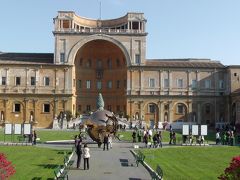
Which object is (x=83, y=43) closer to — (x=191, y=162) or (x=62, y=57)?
(x=62, y=57)

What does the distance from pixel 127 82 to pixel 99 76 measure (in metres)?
7.64

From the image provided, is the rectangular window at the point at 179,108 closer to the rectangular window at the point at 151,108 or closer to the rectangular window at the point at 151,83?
the rectangular window at the point at 151,108

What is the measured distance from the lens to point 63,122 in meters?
69.1

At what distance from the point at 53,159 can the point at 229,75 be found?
5288cm

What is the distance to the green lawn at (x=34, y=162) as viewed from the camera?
817 inches

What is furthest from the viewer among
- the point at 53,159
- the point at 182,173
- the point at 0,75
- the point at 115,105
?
the point at 115,105

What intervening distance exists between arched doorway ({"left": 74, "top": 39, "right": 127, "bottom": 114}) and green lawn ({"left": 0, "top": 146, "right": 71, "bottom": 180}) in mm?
44700

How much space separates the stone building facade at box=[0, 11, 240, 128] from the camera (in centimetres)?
7288

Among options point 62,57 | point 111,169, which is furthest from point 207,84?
point 111,169

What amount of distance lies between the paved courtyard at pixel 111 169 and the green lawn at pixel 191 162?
49.2 inches

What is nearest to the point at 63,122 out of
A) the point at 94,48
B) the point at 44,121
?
the point at 44,121

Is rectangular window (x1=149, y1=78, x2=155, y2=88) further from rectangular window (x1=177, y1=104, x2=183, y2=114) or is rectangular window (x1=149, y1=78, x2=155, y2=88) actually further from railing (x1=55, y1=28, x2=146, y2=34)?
railing (x1=55, y1=28, x2=146, y2=34)

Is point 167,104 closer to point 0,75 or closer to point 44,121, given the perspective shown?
point 44,121

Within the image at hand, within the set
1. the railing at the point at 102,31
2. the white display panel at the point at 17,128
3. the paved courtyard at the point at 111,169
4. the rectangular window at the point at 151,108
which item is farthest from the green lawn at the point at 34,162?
the rectangular window at the point at 151,108
